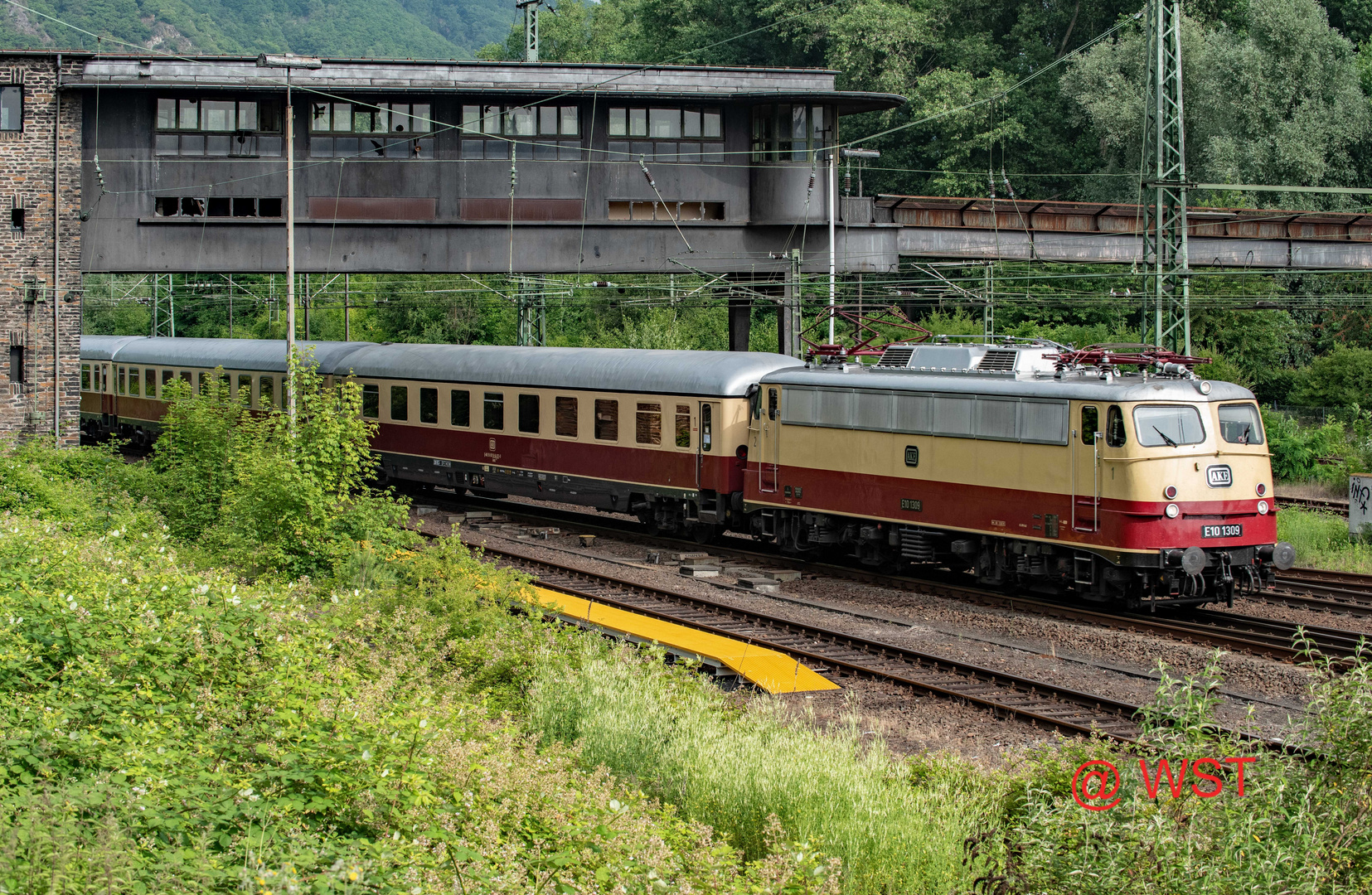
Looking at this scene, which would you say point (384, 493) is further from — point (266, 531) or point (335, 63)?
point (335, 63)

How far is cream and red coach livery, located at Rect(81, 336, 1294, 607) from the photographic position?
16.5m

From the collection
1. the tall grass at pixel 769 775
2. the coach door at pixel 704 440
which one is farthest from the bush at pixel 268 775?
the coach door at pixel 704 440

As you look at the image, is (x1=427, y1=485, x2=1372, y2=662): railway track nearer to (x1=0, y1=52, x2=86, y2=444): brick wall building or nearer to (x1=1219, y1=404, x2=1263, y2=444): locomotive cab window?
(x1=1219, y1=404, x2=1263, y2=444): locomotive cab window

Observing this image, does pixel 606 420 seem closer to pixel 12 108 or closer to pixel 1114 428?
pixel 1114 428

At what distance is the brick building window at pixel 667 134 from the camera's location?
98.2 feet

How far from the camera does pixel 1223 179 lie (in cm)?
4962

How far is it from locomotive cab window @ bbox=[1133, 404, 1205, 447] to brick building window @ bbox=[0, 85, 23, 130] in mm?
24500

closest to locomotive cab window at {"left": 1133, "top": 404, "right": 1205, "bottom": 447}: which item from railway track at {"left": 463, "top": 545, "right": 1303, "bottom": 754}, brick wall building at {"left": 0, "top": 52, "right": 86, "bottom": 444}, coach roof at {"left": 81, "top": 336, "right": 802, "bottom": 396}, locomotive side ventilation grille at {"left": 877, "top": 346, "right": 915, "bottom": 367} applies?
railway track at {"left": 463, "top": 545, "right": 1303, "bottom": 754}

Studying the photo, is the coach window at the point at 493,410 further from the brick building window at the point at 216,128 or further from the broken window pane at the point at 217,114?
the broken window pane at the point at 217,114

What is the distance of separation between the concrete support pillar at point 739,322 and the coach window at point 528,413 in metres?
7.76

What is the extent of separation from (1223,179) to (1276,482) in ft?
65.7

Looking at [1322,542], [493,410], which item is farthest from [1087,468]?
[493,410]

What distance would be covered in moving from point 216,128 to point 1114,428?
69.5ft

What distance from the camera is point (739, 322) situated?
108 ft
